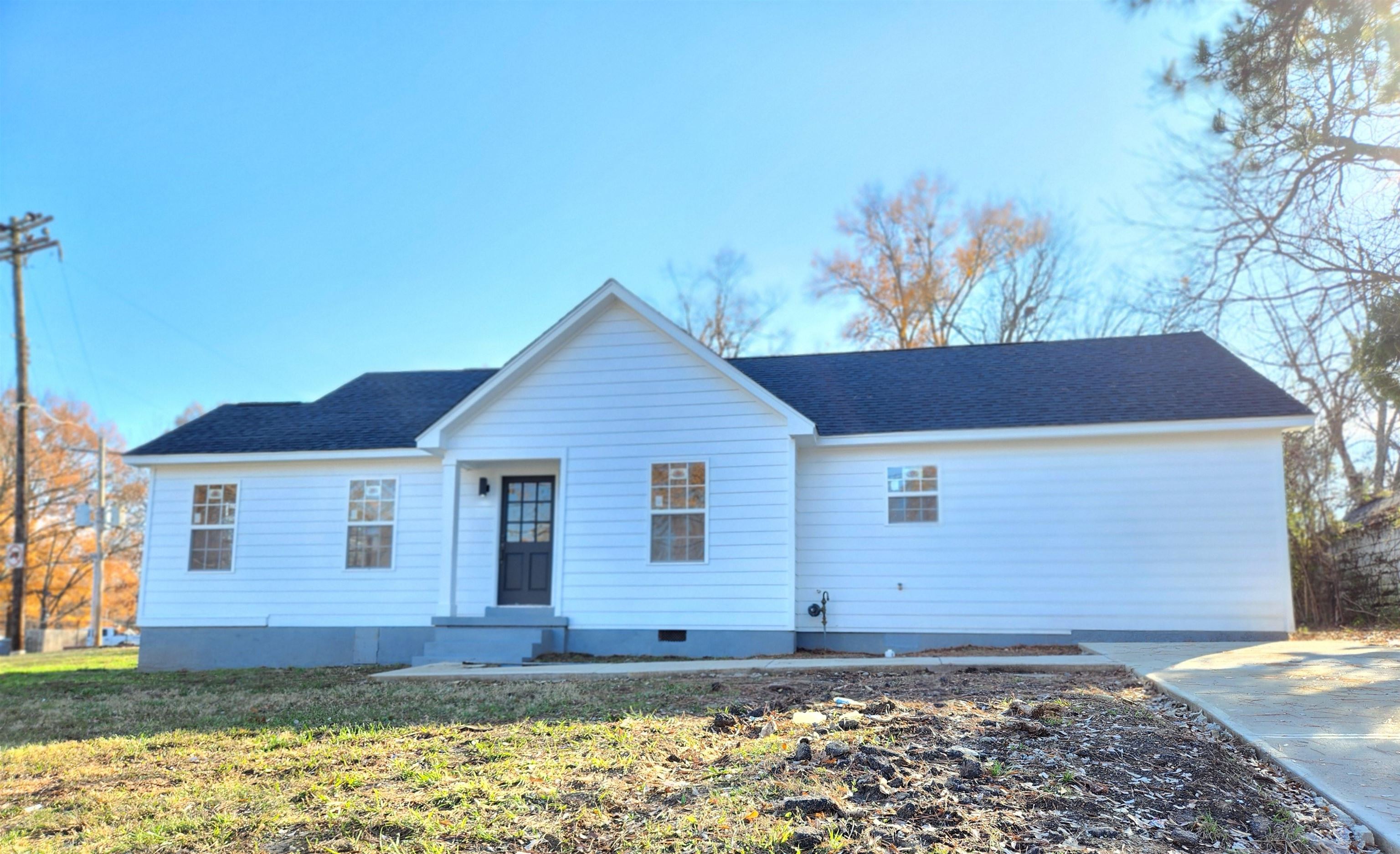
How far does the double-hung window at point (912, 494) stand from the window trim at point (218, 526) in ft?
31.7

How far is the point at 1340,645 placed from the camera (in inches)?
386

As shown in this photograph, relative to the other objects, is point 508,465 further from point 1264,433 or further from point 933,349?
point 1264,433

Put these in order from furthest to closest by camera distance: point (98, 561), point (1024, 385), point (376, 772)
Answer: point (98, 561) < point (1024, 385) < point (376, 772)

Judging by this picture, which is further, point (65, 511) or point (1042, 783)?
point (65, 511)

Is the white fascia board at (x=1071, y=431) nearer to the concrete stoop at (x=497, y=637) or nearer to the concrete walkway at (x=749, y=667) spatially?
the concrete walkway at (x=749, y=667)

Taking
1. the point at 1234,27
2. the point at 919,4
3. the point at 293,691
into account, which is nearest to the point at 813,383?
the point at 919,4

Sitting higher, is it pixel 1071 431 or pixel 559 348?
pixel 559 348

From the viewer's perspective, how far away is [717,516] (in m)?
11.7

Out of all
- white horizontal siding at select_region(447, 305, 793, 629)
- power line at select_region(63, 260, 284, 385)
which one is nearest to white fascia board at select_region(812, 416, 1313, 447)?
white horizontal siding at select_region(447, 305, 793, 629)

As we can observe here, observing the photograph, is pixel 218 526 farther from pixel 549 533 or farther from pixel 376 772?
pixel 376 772

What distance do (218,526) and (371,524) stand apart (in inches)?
99.4

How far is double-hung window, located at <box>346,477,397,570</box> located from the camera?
13.0 m

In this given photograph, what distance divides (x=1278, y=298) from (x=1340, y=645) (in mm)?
4005

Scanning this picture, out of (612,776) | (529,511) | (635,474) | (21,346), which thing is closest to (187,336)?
(21,346)
